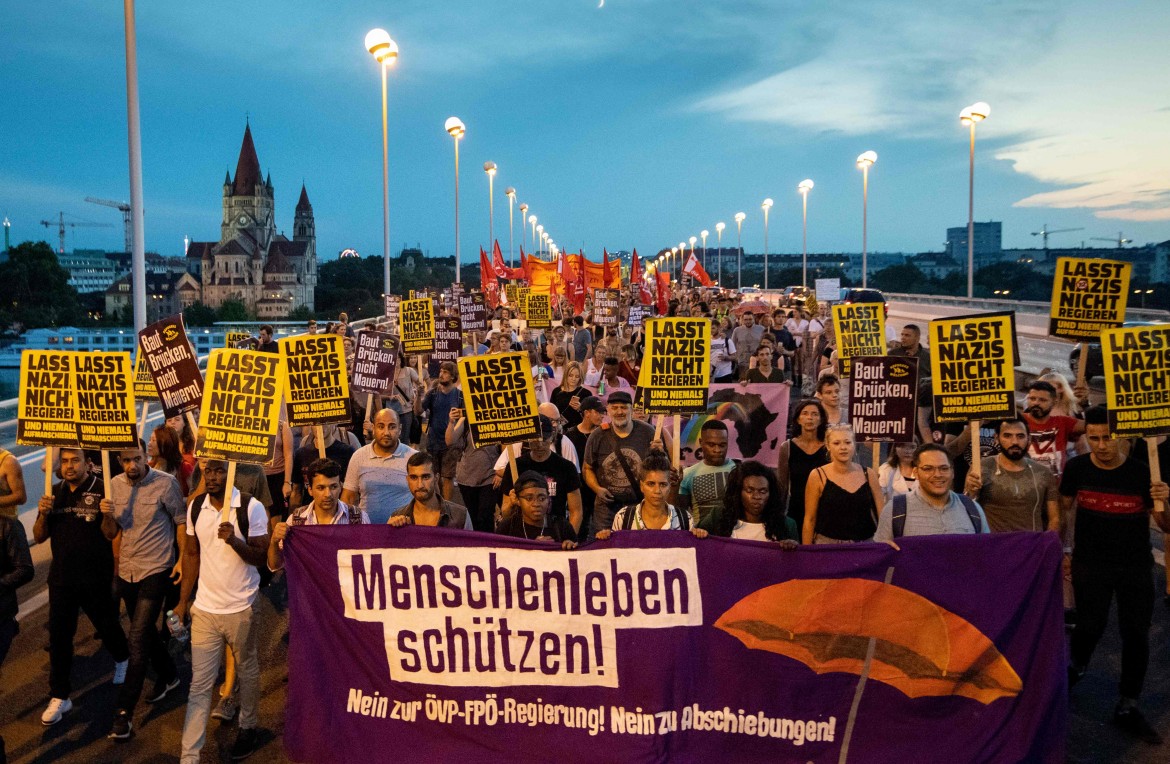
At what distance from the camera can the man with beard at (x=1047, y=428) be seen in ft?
24.0

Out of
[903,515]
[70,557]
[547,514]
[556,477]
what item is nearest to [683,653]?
[547,514]

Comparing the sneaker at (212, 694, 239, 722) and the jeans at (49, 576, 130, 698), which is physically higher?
the jeans at (49, 576, 130, 698)

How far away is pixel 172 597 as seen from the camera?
6531 millimetres

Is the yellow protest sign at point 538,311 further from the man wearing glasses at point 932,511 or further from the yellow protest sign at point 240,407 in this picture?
the man wearing glasses at point 932,511

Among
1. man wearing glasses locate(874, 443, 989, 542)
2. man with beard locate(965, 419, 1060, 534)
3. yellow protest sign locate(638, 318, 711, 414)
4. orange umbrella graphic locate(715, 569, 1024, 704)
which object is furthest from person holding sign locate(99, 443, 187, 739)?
man with beard locate(965, 419, 1060, 534)

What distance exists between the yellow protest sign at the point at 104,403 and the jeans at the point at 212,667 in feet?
5.14

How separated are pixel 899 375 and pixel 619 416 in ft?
6.67

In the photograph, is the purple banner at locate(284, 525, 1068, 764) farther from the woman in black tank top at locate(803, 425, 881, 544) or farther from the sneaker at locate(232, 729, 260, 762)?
the woman in black tank top at locate(803, 425, 881, 544)

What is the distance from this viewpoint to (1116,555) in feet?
18.8

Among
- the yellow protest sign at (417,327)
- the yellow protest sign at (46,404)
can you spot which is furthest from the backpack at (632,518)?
the yellow protest sign at (417,327)

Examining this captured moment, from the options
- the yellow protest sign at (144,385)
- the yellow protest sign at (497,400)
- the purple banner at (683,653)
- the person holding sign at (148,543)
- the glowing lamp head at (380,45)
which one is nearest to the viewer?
the purple banner at (683,653)

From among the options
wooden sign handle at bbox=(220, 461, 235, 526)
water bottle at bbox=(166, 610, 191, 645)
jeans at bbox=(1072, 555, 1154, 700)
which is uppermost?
wooden sign handle at bbox=(220, 461, 235, 526)

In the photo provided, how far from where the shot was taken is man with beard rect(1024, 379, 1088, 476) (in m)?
7.32

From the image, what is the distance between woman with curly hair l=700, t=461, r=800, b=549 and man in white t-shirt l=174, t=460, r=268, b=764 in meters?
2.61
